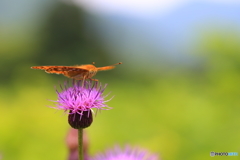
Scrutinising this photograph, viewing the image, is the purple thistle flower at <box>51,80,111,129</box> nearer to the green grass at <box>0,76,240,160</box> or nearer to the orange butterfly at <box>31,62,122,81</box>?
the orange butterfly at <box>31,62,122,81</box>

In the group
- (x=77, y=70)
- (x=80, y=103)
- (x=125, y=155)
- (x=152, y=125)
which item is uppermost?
(x=152, y=125)

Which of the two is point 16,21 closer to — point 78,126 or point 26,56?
point 26,56

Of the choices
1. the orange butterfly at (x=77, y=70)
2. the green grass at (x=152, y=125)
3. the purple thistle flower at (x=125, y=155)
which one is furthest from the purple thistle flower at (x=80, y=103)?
the green grass at (x=152, y=125)

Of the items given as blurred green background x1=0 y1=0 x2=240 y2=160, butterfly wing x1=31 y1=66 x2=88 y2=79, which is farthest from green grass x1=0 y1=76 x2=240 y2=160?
butterfly wing x1=31 y1=66 x2=88 y2=79

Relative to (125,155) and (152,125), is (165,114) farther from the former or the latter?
(125,155)

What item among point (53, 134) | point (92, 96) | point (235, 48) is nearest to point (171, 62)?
point (235, 48)

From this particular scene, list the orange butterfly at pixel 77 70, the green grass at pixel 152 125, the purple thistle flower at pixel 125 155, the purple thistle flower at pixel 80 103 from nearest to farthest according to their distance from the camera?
the purple thistle flower at pixel 80 103
the orange butterfly at pixel 77 70
the purple thistle flower at pixel 125 155
the green grass at pixel 152 125

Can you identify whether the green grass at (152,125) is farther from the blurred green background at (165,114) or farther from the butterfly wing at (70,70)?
the butterfly wing at (70,70)

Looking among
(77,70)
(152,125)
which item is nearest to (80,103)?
(77,70)
